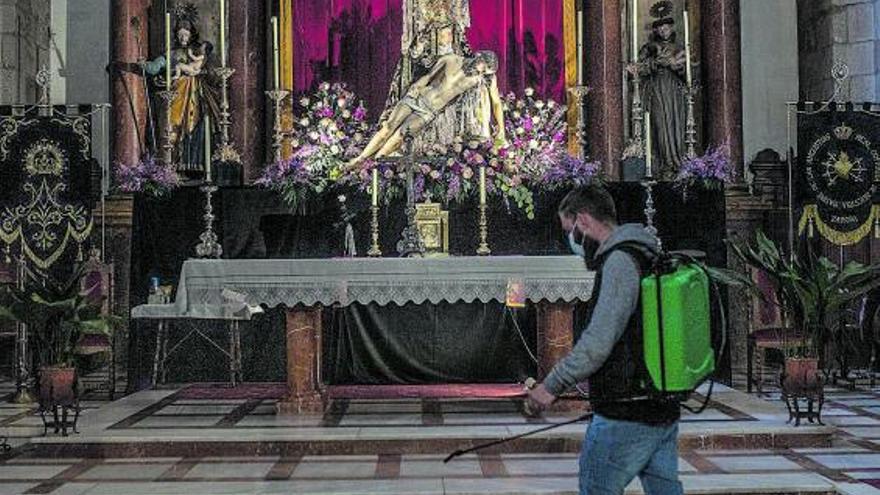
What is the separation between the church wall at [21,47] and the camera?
12.4 metres

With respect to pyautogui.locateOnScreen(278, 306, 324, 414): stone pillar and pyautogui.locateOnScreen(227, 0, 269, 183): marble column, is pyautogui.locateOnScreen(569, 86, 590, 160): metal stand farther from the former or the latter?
pyautogui.locateOnScreen(278, 306, 324, 414): stone pillar

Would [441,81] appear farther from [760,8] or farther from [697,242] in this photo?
[760,8]

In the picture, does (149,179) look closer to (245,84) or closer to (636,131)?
(245,84)

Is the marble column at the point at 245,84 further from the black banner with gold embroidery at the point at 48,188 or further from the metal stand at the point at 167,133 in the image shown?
the black banner with gold embroidery at the point at 48,188

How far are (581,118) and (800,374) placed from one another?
4.18 m

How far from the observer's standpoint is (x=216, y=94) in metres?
11.5

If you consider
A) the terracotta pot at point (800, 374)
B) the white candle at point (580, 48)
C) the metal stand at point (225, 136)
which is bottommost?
the terracotta pot at point (800, 374)

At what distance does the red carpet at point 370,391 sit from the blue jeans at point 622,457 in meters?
5.04

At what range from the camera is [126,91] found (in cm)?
1116

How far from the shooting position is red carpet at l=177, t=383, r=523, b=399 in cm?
912

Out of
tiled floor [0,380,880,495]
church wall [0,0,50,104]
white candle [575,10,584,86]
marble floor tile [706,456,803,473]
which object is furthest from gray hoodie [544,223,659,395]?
church wall [0,0,50,104]

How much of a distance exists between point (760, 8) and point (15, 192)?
302 inches

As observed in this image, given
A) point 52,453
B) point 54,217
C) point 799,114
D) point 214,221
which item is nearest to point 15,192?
point 54,217

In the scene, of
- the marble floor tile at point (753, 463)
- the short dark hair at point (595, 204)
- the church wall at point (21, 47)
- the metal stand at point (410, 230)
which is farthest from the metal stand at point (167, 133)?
the short dark hair at point (595, 204)
